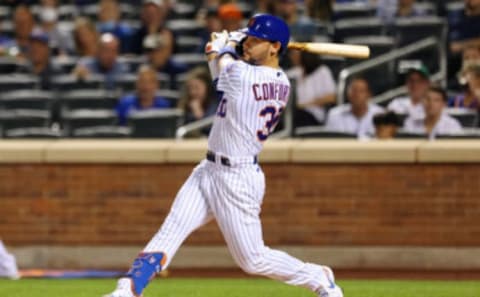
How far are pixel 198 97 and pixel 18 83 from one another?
2700mm

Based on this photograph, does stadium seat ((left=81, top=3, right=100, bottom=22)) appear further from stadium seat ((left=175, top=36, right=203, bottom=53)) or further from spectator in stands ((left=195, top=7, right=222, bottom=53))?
stadium seat ((left=175, top=36, right=203, bottom=53))

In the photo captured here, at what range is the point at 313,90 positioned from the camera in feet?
44.3

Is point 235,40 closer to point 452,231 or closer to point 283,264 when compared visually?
point 283,264

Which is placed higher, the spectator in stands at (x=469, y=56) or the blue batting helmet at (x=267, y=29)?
the blue batting helmet at (x=267, y=29)

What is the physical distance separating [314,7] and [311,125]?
Result: 203 cm

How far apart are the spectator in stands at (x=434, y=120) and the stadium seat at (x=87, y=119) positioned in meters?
3.14

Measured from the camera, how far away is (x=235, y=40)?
26.4 ft

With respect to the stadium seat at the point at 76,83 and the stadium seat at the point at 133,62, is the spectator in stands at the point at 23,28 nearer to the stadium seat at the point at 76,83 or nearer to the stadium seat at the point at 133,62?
the stadium seat at the point at 76,83

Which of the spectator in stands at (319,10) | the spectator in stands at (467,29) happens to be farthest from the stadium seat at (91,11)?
the spectator in stands at (467,29)

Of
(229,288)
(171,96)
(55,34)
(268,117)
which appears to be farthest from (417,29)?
(268,117)

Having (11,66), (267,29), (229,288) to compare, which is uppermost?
(267,29)

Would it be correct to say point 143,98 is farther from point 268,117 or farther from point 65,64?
point 268,117

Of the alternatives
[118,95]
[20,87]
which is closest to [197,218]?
[118,95]

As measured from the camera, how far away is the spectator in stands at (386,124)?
42.0ft
